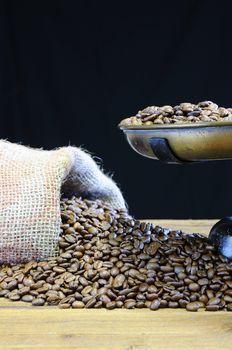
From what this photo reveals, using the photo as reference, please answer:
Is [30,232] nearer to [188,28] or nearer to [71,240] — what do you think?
[71,240]

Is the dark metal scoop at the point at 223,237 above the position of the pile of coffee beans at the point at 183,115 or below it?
below

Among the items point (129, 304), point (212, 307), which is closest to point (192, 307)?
point (212, 307)

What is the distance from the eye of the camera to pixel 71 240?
204cm

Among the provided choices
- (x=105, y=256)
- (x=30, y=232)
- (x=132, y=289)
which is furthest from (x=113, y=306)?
(x=30, y=232)

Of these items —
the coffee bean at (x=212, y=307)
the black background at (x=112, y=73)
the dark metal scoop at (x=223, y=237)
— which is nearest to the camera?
the coffee bean at (x=212, y=307)

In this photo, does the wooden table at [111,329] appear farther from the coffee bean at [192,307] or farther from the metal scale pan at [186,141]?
the metal scale pan at [186,141]

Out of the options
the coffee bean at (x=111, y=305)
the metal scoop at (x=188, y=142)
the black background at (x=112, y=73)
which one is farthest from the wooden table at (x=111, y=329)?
the black background at (x=112, y=73)

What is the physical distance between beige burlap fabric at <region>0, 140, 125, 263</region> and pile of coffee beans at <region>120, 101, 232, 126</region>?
1.00 feet

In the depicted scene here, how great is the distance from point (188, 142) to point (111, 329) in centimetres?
51

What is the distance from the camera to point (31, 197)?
6.84ft

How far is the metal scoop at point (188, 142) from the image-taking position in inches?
70.4

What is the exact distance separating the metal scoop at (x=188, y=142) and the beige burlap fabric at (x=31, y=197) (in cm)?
29

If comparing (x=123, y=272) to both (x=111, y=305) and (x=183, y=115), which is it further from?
(x=183, y=115)

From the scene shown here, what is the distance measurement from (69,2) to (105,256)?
182 cm
